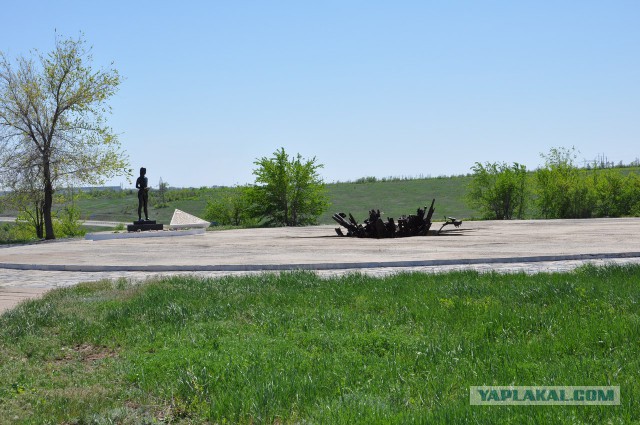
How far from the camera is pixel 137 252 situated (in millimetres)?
20484

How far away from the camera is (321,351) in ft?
23.9

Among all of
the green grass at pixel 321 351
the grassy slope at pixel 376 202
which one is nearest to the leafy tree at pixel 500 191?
the grassy slope at pixel 376 202

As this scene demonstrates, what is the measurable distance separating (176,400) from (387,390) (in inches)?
70.8

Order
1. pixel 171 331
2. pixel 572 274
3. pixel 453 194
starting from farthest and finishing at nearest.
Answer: pixel 453 194, pixel 572 274, pixel 171 331

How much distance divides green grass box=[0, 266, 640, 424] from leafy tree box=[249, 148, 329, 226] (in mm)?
29005

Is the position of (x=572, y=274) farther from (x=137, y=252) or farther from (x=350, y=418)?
(x=137, y=252)

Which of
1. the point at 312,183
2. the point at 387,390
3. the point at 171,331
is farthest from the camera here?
the point at 312,183

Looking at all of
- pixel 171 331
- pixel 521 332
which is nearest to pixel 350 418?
pixel 521 332

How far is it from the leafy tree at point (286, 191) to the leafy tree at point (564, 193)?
42.7ft

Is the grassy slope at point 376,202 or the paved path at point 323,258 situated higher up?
the grassy slope at point 376,202

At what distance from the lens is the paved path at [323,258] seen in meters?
14.5

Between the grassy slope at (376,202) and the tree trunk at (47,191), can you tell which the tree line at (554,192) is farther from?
the tree trunk at (47,191)

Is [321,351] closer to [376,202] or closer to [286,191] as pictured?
[286,191]

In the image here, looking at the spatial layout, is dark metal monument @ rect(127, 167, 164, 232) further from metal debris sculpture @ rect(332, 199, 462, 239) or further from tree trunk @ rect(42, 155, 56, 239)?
metal debris sculpture @ rect(332, 199, 462, 239)
